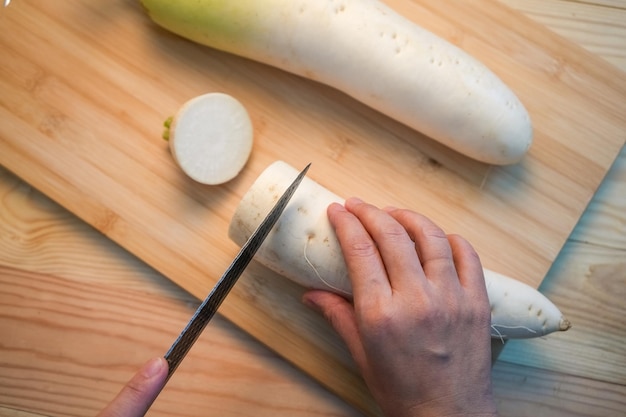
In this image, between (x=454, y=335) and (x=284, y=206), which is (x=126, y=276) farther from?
(x=454, y=335)

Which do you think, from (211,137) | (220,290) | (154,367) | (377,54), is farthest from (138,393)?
(377,54)

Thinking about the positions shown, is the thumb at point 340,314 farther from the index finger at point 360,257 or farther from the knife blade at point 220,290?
the knife blade at point 220,290

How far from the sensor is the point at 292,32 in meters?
1.55

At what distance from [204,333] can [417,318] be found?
0.68 meters

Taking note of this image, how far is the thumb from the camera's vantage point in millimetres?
1411

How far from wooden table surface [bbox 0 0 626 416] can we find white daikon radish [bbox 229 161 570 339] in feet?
0.75

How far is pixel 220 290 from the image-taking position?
1271 mm

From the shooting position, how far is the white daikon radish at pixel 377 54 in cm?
154

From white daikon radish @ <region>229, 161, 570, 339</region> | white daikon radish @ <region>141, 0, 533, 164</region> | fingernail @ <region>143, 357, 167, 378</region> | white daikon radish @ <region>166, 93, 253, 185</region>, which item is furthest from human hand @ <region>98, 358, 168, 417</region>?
white daikon radish @ <region>141, 0, 533, 164</region>

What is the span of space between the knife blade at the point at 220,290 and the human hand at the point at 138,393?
33 millimetres

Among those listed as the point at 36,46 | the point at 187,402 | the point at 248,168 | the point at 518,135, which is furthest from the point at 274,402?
the point at 36,46

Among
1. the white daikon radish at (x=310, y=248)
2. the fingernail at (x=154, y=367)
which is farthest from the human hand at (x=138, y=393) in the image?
the white daikon radish at (x=310, y=248)

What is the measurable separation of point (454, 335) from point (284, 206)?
0.53 metres

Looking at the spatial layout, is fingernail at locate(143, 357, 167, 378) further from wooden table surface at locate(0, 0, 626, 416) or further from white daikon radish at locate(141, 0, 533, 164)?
white daikon radish at locate(141, 0, 533, 164)
